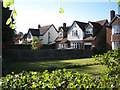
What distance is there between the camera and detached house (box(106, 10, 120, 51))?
29.9 m

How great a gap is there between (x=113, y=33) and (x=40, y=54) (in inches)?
Answer: 651

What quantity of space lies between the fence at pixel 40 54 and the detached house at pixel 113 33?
204 inches

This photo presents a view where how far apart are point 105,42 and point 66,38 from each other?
12.0 meters

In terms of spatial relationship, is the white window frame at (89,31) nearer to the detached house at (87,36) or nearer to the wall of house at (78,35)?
the detached house at (87,36)

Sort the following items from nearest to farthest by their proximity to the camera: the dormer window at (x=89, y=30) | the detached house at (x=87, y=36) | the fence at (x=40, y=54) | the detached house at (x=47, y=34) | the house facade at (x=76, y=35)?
the fence at (x=40, y=54) < the detached house at (x=87, y=36) < the dormer window at (x=89, y=30) < the house facade at (x=76, y=35) < the detached house at (x=47, y=34)

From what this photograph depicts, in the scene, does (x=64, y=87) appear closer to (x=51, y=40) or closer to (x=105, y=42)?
(x=105, y=42)

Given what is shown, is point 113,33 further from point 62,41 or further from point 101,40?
point 62,41

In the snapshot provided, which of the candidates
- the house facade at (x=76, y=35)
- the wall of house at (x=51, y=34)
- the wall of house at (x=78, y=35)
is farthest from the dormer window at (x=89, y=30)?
the wall of house at (x=51, y=34)

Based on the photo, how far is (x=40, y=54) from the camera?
2491cm

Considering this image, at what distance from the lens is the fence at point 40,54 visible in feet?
73.1

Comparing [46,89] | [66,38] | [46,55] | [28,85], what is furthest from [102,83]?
[66,38]

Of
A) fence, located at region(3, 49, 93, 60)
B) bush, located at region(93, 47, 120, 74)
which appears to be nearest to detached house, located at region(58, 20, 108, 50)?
fence, located at region(3, 49, 93, 60)

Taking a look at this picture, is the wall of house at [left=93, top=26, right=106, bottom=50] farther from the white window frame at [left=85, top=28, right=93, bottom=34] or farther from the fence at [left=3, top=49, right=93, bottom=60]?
the fence at [left=3, top=49, right=93, bottom=60]

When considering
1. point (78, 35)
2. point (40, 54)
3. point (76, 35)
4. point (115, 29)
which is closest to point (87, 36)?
point (78, 35)
